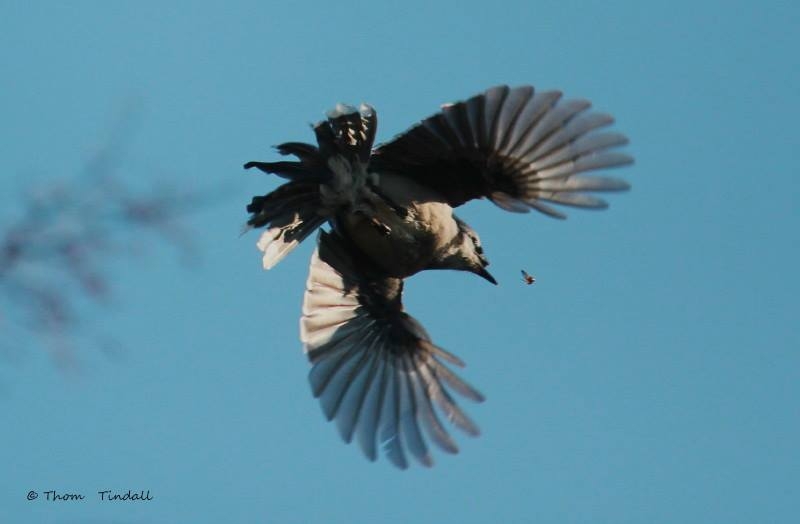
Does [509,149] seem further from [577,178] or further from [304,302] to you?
[304,302]

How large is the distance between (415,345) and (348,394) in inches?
22.6

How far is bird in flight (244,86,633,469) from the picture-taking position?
6.77 metres

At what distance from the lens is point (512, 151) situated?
7012mm

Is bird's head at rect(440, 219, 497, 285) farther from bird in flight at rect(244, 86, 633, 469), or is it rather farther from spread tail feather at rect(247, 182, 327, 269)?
spread tail feather at rect(247, 182, 327, 269)

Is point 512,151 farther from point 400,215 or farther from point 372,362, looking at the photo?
point 372,362

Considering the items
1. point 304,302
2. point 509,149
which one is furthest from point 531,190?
point 304,302

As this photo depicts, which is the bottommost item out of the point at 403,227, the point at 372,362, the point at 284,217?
the point at 372,362

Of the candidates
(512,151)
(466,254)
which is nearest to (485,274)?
(466,254)

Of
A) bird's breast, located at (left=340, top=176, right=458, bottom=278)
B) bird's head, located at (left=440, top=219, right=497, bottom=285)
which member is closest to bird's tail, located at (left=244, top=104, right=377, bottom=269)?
bird's breast, located at (left=340, top=176, right=458, bottom=278)

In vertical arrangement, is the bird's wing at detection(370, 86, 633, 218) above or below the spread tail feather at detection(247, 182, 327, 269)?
below

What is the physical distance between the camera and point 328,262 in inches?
295

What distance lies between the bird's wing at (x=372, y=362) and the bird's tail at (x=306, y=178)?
0.94ft

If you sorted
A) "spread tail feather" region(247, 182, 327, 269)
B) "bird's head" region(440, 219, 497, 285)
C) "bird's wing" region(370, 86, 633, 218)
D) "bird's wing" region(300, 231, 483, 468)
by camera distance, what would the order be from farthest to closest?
"bird's head" region(440, 219, 497, 285), "bird's wing" region(300, 231, 483, 468), "spread tail feather" region(247, 182, 327, 269), "bird's wing" region(370, 86, 633, 218)

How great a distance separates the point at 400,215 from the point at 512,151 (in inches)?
27.5
